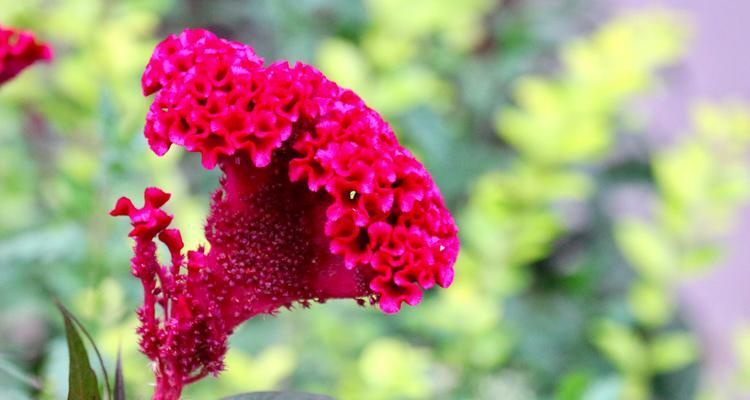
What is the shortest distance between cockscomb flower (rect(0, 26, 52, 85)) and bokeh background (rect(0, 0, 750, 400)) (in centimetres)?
24

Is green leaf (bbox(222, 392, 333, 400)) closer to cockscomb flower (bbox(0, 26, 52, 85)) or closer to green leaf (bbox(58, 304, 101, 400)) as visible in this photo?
green leaf (bbox(58, 304, 101, 400))

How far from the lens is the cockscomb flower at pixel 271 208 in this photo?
2.10 feet

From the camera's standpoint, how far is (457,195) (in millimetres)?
2295

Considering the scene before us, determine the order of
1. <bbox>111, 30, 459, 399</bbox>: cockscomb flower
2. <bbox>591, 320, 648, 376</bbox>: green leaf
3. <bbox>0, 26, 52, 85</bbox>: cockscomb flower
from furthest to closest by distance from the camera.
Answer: <bbox>591, 320, 648, 376</bbox>: green leaf → <bbox>0, 26, 52, 85</bbox>: cockscomb flower → <bbox>111, 30, 459, 399</bbox>: cockscomb flower

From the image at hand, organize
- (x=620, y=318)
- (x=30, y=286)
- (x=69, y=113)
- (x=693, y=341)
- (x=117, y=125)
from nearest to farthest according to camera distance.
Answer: (x=117, y=125) → (x=30, y=286) → (x=69, y=113) → (x=620, y=318) → (x=693, y=341)

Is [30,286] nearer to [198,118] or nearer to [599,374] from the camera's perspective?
[198,118]

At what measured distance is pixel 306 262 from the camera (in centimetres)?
69

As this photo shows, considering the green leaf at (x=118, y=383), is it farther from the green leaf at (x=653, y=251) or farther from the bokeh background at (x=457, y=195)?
the green leaf at (x=653, y=251)

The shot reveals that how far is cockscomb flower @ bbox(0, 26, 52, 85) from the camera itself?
0.84 m

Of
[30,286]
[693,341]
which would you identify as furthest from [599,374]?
[30,286]

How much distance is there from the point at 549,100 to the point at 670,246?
0.36 m

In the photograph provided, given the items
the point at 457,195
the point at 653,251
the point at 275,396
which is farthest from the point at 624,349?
the point at 275,396

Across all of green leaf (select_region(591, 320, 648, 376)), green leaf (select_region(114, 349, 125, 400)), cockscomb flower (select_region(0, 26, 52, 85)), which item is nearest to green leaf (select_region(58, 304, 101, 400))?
green leaf (select_region(114, 349, 125, 400))

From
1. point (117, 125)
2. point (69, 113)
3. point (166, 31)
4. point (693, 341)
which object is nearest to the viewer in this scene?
point (117, 125)
